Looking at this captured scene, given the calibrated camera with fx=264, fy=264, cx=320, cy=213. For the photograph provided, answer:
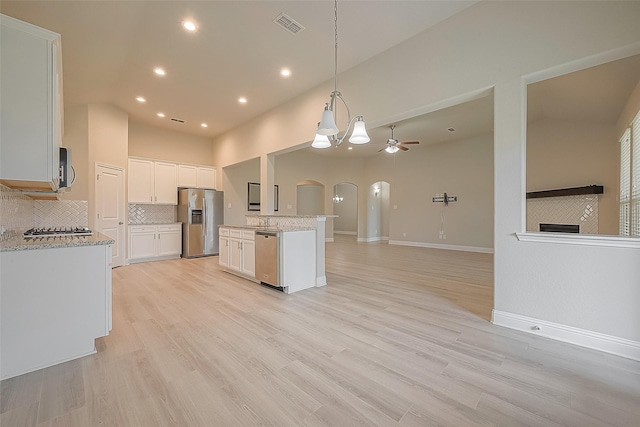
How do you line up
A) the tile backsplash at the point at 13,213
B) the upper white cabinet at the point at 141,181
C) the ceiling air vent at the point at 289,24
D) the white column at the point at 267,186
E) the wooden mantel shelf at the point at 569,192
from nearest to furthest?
the tile backsplash at the point at 13,213 → the ceiling air vent at the point at 289,24 → the wooden mantel shelf at the point at 569,192 → the white column at the point at 267,186 → the upper white cabinet at the point at 141,181

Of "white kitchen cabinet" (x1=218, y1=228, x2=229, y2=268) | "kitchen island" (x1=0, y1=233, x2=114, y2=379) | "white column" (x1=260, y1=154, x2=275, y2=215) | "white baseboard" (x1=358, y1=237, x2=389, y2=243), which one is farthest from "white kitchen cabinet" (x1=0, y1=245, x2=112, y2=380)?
"white baseboard" (x1=358, y1=237, x2=389, y2=243)

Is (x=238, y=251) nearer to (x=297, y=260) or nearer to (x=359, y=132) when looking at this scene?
(x=297, y=260)

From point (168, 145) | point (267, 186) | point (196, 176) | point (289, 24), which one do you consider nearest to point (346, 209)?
point (196, 176)

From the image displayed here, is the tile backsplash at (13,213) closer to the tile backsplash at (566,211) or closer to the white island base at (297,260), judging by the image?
the white island base at (297,260)

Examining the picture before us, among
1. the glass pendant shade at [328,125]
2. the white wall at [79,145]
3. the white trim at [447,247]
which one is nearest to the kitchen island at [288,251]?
the glass pendant shade at [328,125]

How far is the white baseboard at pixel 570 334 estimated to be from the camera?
6.72 ft

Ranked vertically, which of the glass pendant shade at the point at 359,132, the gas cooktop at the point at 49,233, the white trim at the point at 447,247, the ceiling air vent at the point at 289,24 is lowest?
the white trim at the point at 447,247

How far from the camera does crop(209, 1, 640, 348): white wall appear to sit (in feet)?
6.89

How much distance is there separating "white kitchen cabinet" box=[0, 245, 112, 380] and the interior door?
3.79 metres

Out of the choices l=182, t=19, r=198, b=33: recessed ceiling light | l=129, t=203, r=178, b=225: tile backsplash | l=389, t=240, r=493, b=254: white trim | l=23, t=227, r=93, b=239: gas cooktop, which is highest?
l=182, t=19, r=198, b=33: recessed ceiling light

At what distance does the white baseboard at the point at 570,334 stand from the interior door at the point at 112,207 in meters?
6.54

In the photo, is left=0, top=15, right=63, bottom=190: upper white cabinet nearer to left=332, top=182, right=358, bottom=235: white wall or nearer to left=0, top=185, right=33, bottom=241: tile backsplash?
left=0, top=185, right=33, bottom=241: tile backsplash

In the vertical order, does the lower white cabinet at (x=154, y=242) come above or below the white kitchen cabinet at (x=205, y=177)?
below

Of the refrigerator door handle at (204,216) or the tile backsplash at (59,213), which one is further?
the refrigerator door handle at (204,216)
